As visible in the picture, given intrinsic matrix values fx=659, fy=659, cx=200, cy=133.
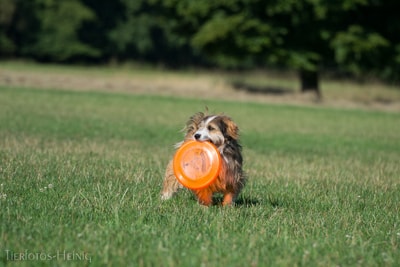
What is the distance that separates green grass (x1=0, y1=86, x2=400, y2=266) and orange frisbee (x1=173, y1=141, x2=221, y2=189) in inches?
13.1

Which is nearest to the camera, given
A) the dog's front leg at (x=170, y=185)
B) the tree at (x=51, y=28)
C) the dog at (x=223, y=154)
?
the dog at (x=223, y=154)

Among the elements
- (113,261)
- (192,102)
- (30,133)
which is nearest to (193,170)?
(113,261)

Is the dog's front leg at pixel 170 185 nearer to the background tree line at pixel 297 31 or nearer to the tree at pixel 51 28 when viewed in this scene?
the background tree line at pixel 297 31

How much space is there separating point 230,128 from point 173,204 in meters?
1.22

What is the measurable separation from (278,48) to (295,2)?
103 inches

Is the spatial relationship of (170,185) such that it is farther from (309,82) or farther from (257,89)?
(257,89)

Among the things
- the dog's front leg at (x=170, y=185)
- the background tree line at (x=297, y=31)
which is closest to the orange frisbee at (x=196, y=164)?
the dog's front leg at (x=170, y=185)

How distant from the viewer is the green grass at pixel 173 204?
18.7 feet

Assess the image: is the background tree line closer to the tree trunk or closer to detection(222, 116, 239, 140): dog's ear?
the tree trunk

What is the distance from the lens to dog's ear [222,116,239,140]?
8331 mm

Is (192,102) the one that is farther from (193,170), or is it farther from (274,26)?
(193,170)

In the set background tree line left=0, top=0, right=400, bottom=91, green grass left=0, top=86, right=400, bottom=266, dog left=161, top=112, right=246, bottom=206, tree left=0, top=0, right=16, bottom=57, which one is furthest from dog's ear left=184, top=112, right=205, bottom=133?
tree left=0, top=0, right=16, bottom=57

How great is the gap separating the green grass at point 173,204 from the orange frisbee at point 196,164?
0.33 meters

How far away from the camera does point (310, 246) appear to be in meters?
6.19
